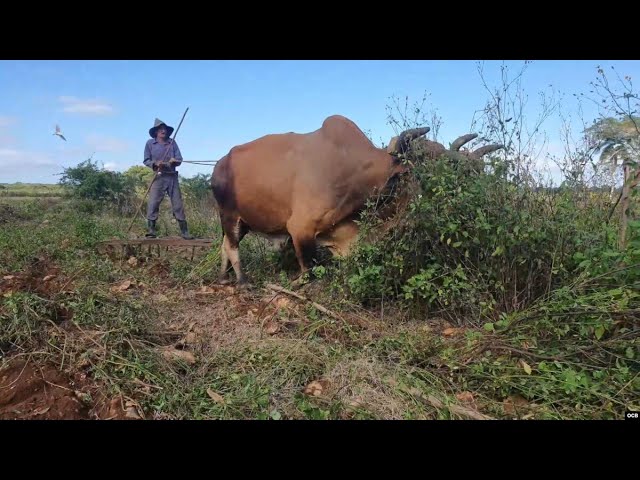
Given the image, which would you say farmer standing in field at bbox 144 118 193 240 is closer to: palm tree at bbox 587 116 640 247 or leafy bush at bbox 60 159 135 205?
palm tree at bbox 587 116 640 247

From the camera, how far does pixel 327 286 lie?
5168 mm

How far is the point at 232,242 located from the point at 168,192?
2.09m

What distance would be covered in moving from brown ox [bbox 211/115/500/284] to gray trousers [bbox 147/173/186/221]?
188 centimetres

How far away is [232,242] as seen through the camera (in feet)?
21.8

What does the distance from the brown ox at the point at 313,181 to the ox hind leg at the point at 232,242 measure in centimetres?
9

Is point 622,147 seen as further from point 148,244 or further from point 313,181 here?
point 148,244

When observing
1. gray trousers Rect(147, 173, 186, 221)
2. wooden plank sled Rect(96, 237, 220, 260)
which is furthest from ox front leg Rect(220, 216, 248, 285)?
gray trousers Rect(147, 173, 186, 221)

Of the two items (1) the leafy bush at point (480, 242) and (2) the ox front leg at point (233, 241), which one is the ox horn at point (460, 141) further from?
(2) the ox front leg at point (233, 241)

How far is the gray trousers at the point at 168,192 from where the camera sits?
8016mm

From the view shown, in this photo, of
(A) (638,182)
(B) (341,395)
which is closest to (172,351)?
(B) (341,395)

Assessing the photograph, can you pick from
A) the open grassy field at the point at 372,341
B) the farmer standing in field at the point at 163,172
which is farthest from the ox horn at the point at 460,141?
the farmer standing in field at the point at 163,172

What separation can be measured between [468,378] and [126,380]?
2288 mm

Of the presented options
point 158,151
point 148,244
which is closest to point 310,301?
point 148,244

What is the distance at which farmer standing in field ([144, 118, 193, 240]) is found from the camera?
7.98 meters
